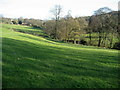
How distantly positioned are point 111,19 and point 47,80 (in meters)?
36.4

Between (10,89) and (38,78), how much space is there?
1406 mm

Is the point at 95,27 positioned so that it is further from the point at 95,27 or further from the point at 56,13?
the point at 56,13

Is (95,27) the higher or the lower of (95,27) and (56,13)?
the lower

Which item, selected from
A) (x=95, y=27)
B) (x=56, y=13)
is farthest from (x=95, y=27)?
(x=56, y=13)

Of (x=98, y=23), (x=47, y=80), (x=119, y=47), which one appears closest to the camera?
(x=47, y=80)

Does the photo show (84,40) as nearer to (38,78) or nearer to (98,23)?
(98,23)

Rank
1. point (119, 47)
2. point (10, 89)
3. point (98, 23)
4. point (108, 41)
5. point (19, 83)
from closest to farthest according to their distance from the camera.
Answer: point (10, 89) < point (19, 83) < point (119, 47) < point (98, 23) < point (108, 41)

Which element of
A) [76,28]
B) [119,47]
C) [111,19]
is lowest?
[119,47]

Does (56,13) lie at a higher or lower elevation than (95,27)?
higher

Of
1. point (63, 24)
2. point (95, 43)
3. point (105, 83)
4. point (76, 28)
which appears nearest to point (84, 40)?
point (95, 43)

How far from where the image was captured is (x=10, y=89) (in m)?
3.84

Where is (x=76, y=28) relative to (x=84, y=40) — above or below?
above

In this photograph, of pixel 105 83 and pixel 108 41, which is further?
pixel 108 41

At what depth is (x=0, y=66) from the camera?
17.4ft
